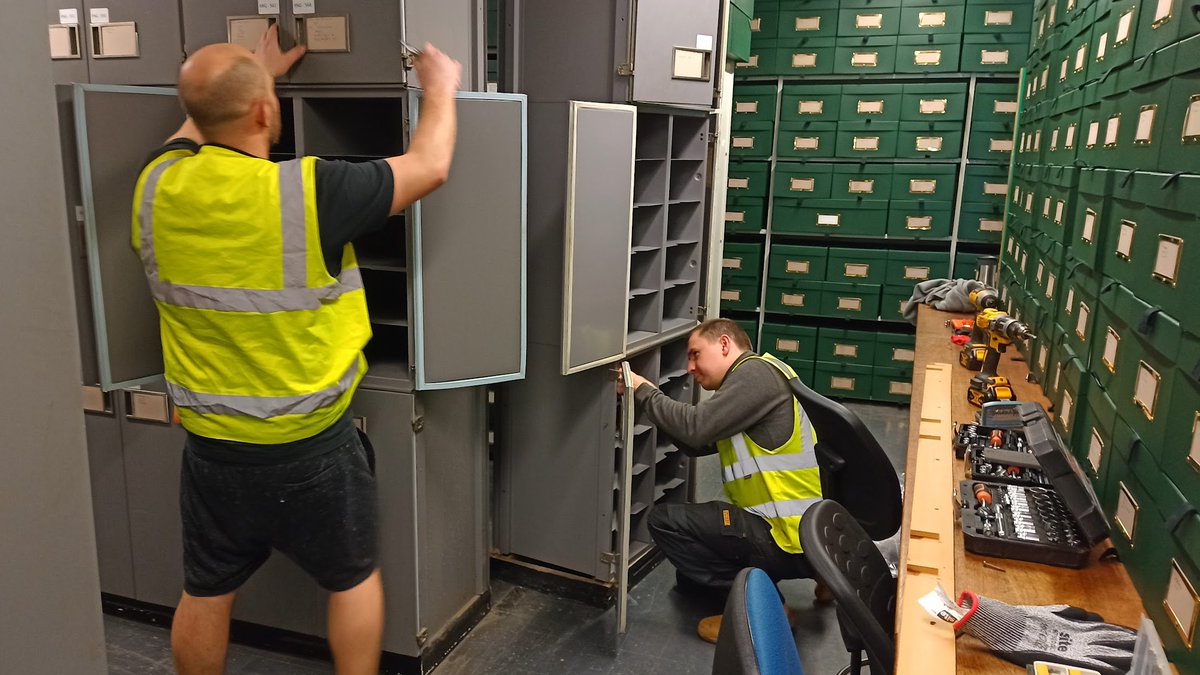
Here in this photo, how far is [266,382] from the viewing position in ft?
5.62

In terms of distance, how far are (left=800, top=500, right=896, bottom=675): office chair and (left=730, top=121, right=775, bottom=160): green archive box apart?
395cm

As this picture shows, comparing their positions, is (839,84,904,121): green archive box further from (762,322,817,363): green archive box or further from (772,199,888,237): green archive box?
(762,322,817,363): green archive box

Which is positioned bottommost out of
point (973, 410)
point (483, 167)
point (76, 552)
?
point (973, 410)

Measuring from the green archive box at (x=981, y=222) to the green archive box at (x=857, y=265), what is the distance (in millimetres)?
482

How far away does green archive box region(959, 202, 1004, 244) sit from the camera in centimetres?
492

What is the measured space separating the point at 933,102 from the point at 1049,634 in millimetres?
4198

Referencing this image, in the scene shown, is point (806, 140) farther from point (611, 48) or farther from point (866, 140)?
point (611, 48)

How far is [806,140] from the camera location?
519 cm

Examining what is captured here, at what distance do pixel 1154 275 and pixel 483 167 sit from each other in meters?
1.49

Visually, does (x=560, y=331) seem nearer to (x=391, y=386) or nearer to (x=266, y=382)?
(x=391, y=386)

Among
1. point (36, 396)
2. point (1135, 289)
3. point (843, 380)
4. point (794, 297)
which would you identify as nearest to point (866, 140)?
point (794, 297)

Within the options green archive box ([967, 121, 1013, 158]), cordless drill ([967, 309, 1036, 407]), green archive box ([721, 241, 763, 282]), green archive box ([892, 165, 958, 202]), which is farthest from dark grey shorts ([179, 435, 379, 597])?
green archive box ([967, 121, 1013, 158])

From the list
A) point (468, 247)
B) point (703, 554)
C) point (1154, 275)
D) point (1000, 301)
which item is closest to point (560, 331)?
point (468, 247)

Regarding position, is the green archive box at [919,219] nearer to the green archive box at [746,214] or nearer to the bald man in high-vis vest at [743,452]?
the green archive box at [746,214]
